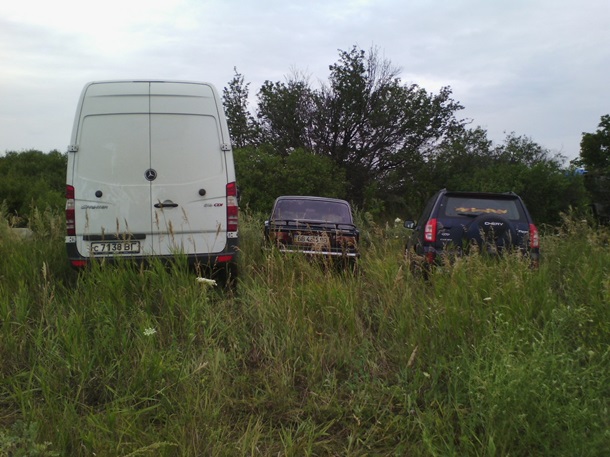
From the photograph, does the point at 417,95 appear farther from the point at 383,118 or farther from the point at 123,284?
the point at 123,284

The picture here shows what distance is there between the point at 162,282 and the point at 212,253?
118 cm

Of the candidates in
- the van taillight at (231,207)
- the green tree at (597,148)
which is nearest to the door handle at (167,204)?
the van taillight at (231,207)

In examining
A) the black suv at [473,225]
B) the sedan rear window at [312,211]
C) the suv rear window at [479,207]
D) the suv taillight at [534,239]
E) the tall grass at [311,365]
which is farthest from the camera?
the sedan rear window at [312,211]

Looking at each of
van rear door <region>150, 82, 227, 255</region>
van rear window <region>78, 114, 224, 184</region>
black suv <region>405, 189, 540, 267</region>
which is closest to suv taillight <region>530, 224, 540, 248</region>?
black suv <region>405, 189, 540, 267</region>

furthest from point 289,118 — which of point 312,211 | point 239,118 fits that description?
point 312,211

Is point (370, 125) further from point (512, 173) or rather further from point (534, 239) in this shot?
point (534, 239)

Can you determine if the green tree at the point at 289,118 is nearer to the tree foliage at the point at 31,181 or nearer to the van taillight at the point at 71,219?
the tree foliage at the point at 31,181

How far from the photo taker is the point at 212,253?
5.96 m

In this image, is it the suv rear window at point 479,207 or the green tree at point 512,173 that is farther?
the green tree at point 512,173

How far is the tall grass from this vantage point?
3.01m

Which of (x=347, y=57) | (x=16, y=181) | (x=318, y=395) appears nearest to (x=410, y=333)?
(x=318, y=395)

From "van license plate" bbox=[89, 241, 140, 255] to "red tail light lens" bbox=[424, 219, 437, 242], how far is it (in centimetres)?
370

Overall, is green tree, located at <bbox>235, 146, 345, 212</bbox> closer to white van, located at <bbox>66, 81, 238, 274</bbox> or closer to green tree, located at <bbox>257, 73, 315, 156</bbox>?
green tree, located at <bbox>257, 73, 315, 156</bbox>

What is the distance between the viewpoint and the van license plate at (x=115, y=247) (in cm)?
556
